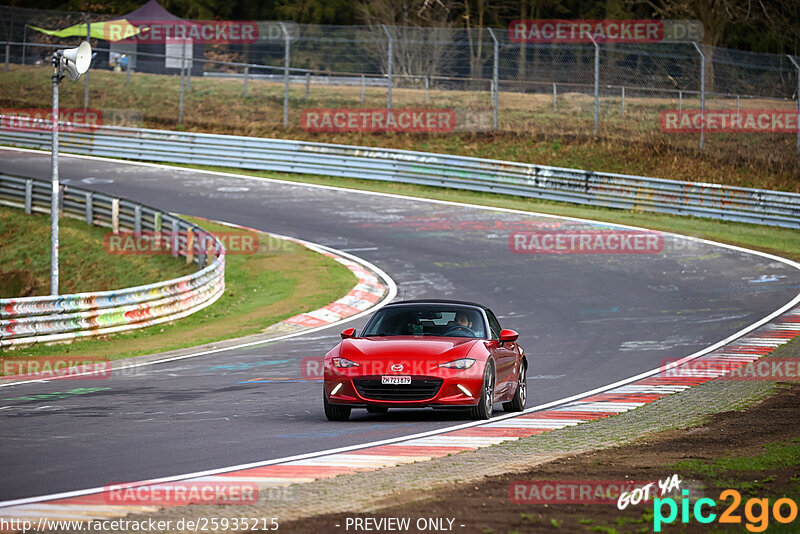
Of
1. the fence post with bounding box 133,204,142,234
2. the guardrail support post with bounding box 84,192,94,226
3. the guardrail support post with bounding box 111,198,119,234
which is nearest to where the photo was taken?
the fence post with bounding box 133,204,142,234

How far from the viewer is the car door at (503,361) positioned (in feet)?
38.2

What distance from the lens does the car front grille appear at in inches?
428

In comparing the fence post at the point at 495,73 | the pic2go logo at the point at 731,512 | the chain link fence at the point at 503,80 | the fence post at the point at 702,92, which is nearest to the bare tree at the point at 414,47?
the chain link fence at the point at 503,80

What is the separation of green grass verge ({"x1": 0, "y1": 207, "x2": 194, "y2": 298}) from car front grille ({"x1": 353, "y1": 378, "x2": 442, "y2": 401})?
15453 millimetres

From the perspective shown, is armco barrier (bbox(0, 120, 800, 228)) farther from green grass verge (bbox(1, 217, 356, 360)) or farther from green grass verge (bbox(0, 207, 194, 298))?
green grass verge (bbox(0, 207, 194, 298))

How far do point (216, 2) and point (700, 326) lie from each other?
63.5 m

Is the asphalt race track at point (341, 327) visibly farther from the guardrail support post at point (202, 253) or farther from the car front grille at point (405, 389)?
the guardrail support post at point (202, 253)

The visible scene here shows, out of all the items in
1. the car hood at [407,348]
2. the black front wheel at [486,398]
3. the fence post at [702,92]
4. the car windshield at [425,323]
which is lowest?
the black front wheel at [486,398]

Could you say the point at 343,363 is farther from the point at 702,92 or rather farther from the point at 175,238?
the point at 702,92

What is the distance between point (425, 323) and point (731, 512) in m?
5.81

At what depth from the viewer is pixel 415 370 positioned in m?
10.9

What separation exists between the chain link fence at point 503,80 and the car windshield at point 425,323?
24.3m

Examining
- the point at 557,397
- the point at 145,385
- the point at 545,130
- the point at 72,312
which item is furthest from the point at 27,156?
the point at 557,397

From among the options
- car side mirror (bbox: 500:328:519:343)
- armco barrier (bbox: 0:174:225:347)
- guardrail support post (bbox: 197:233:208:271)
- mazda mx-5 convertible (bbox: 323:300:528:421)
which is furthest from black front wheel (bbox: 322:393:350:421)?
guardrail support post (bbox: 197:233:208:271)
